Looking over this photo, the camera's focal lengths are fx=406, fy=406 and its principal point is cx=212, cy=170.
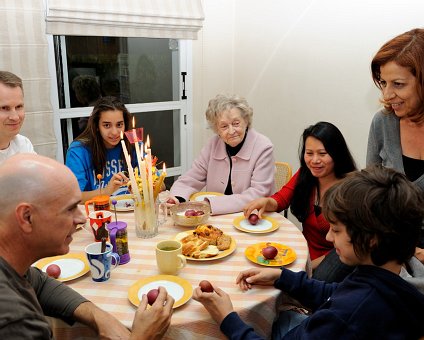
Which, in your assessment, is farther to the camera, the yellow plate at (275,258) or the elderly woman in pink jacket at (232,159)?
the elderly woman in pink jacket at (232,159)

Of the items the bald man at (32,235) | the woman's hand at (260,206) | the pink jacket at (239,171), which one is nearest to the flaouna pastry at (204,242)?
the woman's hand at (260,206)

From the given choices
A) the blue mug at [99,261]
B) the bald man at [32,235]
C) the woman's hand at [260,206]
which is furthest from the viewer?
the woman's hand at [260,206]

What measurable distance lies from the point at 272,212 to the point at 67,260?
1.02m

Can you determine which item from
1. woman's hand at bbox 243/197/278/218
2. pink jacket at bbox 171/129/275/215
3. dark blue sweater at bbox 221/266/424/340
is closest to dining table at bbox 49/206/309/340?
woman's hand at bbox 243/197/278/218

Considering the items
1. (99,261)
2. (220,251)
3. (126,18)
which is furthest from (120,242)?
(126,18)

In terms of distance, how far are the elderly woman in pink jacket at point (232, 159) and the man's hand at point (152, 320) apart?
109cm

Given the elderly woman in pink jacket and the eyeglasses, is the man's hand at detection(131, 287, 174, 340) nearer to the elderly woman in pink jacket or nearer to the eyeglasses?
the elderly woman in pink jacket

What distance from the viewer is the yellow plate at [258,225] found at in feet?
5.85

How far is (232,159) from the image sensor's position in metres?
2.47

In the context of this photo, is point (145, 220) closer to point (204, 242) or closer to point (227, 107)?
point (204, 242)

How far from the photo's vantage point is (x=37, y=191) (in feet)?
3.24

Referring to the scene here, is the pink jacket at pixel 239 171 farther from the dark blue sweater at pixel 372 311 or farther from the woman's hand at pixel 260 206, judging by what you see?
the dark blue sweater at pixel 372 311

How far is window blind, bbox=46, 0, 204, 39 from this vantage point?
9.62 ft

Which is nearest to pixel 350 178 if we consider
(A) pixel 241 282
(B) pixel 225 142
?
(A) pixel 241 282
